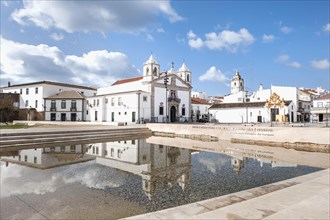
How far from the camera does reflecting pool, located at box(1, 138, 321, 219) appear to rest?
6.09 m

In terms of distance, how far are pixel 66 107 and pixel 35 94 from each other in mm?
8321

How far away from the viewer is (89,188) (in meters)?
7.79

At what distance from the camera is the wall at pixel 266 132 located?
16359mm

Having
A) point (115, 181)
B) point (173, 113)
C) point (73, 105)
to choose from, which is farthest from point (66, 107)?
point (115, 181)

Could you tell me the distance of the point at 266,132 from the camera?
1922 centimetres

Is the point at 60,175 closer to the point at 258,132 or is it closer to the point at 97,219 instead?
the point at 97,219

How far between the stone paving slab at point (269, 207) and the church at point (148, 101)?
108 ft

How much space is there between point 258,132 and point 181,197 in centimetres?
1475

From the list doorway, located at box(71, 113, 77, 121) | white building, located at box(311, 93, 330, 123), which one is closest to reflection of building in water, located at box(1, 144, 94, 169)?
doorway, located at box(71, 113, 77, 121)

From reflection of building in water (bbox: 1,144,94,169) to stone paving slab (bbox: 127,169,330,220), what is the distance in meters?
8.14

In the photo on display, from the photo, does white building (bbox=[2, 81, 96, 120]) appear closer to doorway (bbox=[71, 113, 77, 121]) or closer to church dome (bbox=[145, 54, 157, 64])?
doorway (bbox=[71, 113, 77, 121])

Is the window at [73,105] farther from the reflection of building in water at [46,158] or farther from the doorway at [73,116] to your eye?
the reflection of building in water at [46,158]

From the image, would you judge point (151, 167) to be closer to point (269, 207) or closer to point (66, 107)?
point (269, 207)

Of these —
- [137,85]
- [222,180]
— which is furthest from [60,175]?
[137,85]
